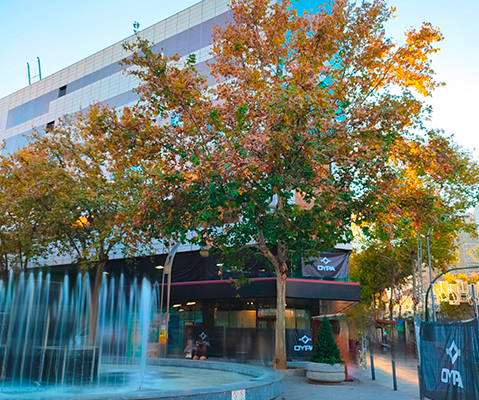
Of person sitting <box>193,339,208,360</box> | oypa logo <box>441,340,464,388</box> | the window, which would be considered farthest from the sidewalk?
the window

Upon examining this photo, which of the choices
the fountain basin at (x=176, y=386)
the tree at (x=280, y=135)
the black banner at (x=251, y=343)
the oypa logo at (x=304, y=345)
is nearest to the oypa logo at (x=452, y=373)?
the fountain basin at (x=176, y=386)

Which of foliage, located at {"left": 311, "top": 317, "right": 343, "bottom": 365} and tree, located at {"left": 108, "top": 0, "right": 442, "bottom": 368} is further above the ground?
tree, located at {"left": 108, "top": 0, "right": 442, "bottom": 368}

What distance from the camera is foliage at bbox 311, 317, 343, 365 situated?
14539mm

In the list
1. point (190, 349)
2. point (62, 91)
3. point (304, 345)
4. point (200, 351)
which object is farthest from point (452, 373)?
point (62, 91)

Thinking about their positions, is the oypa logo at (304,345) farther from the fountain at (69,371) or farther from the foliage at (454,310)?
the foliage at (454,310)

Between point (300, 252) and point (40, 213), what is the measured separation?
43.5 ft

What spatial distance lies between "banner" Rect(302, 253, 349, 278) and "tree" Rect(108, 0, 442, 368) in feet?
16.0

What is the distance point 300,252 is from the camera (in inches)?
696

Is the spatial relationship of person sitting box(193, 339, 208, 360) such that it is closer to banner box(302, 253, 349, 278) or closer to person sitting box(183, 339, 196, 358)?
person sitting box(183, 339, 196, 358)

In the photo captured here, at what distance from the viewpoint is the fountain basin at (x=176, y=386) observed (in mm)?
6910

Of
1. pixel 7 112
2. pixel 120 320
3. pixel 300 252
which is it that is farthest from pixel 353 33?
pixel 7 112

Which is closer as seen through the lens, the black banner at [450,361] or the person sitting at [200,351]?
the black banner at [450,361]

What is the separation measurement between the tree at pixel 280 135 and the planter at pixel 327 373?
84.6 inches

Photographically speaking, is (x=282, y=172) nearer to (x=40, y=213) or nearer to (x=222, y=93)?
(x=222, y=93)
